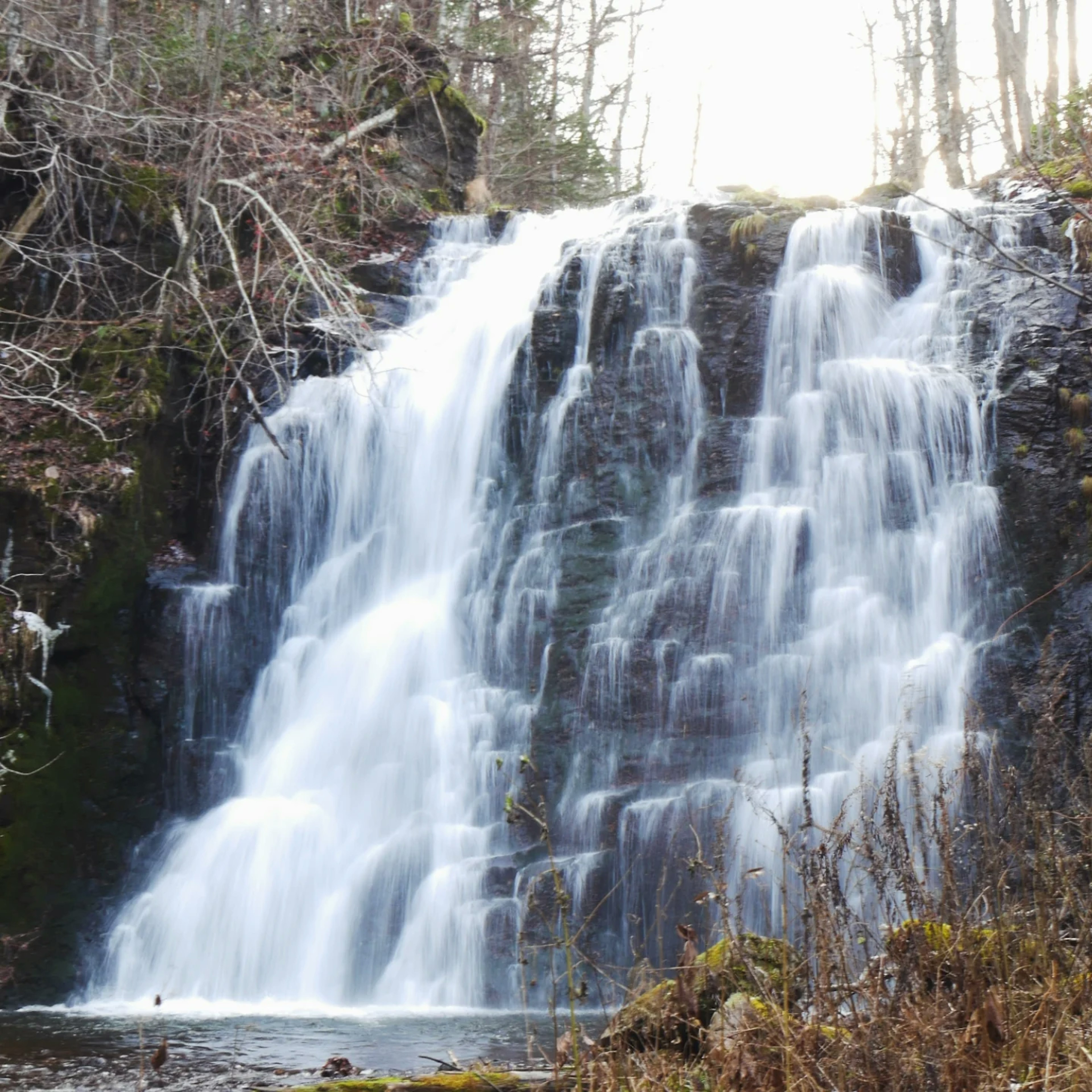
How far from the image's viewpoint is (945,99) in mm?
19078

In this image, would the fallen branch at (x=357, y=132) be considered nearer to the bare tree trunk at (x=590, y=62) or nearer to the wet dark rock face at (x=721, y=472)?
the wet dark rock face at (x=721, y=472)

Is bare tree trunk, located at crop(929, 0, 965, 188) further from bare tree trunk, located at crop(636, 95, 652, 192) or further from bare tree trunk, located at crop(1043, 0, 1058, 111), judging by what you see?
bare tree trunk, located at crop(636, 95, 652, 192)

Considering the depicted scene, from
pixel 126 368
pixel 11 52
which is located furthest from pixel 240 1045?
pixel 11 52

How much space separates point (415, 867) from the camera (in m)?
8.22

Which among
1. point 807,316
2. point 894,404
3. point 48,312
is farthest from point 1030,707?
point 48,312

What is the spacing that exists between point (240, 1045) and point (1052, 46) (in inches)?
867

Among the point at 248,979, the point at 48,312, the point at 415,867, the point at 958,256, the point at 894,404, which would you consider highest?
the point at 958,256

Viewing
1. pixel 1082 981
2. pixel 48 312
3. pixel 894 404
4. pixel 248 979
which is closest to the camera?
pixel 1082 981

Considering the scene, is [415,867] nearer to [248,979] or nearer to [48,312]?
[248,979]

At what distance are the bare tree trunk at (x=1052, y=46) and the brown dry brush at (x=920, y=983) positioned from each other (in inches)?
807

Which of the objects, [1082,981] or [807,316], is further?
[807,316]

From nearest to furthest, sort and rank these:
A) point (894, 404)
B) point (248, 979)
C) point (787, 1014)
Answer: point (787, 1014) < point (248, 979) < point (894, 404)

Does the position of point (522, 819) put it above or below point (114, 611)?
below

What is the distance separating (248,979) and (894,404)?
7362 millimetres
